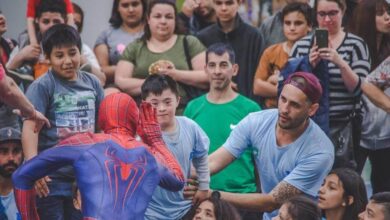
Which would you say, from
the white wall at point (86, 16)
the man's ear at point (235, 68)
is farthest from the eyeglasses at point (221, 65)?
the white wall at point (86, 16)

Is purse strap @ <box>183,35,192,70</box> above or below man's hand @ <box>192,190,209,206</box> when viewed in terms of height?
above

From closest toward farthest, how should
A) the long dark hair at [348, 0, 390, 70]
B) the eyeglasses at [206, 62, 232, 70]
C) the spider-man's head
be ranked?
1. the spider-man's head
2. the eyeglasses at [206, 62, 232, 70]
3. the long dark hair at [348, 0, 390, 70]

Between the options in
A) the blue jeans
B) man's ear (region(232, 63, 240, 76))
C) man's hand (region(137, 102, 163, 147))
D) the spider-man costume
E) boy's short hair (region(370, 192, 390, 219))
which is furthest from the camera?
man's ear (region(232, 63, 240, 76))

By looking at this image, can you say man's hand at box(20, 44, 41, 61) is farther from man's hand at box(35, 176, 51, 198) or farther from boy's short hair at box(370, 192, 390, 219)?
boy's short hair at box(370, 192, 390, 219)

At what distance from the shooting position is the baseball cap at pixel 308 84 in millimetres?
7031

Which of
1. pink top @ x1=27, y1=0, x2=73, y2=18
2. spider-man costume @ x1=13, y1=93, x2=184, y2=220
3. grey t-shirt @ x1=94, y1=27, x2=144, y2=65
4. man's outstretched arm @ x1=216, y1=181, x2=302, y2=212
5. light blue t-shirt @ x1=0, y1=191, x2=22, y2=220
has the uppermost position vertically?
pink top @ x1=27, y1=0, x2=73, y2=18

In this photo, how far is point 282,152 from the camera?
7.09 meters

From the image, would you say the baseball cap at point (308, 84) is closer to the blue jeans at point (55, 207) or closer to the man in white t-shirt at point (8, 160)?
the blue jeans at point (55, 207)

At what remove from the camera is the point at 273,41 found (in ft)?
29.2

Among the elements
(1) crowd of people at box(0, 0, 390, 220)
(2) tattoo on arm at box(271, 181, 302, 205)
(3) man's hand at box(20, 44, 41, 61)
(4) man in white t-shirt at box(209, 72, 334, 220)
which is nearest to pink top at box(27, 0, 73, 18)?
(1) crowd of people at box(0, 0, 390, 220)

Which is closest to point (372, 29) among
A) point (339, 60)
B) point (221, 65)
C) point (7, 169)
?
point (339, 60)

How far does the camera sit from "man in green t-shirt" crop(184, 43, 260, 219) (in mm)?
7762

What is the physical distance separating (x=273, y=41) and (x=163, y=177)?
2997 millimetres

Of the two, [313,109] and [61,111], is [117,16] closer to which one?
[61,111]
